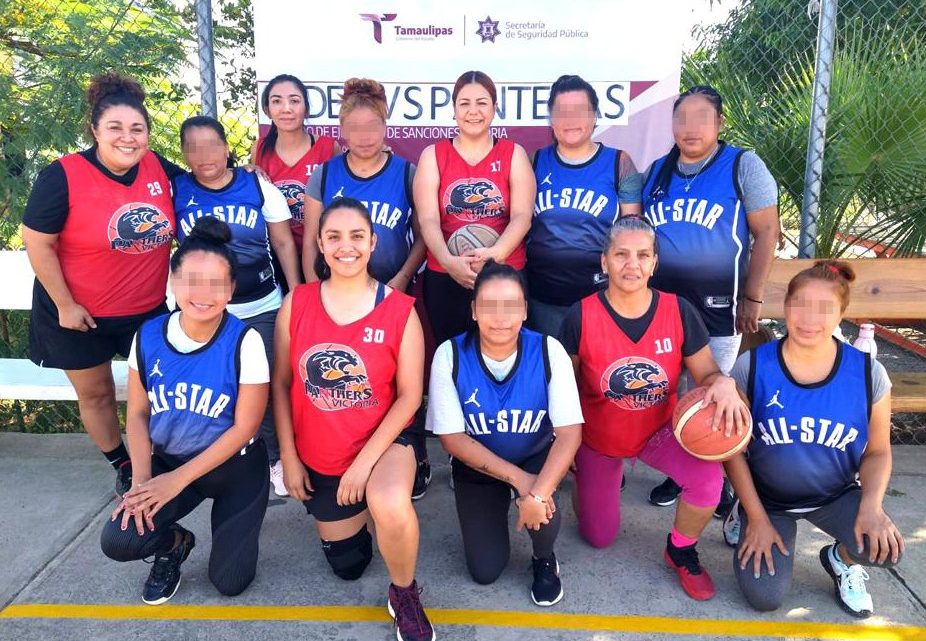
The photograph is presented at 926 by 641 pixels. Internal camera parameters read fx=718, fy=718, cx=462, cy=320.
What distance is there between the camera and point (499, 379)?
3020 millimetres

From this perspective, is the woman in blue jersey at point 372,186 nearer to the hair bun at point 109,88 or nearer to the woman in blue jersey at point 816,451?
the hair bun at point 109,88

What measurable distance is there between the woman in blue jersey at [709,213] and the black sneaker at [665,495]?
0.88 m

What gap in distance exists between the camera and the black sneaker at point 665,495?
378 centimetres

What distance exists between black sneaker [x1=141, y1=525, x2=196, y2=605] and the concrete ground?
0.04m

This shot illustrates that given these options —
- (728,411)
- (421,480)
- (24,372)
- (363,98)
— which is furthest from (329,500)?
(24,372)

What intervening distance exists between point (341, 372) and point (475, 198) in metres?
1.13

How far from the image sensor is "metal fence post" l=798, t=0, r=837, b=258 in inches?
156

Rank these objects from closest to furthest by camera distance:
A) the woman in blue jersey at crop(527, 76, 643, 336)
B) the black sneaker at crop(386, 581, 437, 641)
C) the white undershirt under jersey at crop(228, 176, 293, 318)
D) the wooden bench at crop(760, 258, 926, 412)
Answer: the black sneaker at crop(386, 581, 437, 641) → the woman in blue jersey at crop(527, 76, 643, 336) → the white undershirt under jersey at crop(228, 176, 293, 318) → the wooden bench at crop(760, 258, 926, 412)

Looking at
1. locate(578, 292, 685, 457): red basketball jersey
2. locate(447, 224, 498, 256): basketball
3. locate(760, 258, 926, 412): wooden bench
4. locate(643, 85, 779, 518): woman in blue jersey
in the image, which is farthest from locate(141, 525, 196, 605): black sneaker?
locate(760, 258, 926, 412): wooden bench

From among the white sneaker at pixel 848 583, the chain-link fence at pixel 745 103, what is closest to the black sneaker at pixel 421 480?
the white sneaker at pixel 848 583

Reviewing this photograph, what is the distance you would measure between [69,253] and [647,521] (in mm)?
3053

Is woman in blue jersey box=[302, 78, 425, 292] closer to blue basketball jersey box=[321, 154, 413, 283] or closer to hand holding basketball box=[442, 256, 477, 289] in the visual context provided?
blue basketball jersey box=[321, 154, 413, 283]

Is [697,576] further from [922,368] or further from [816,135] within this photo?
[922,368]

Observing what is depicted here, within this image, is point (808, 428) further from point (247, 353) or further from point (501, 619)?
point (247, 353)
